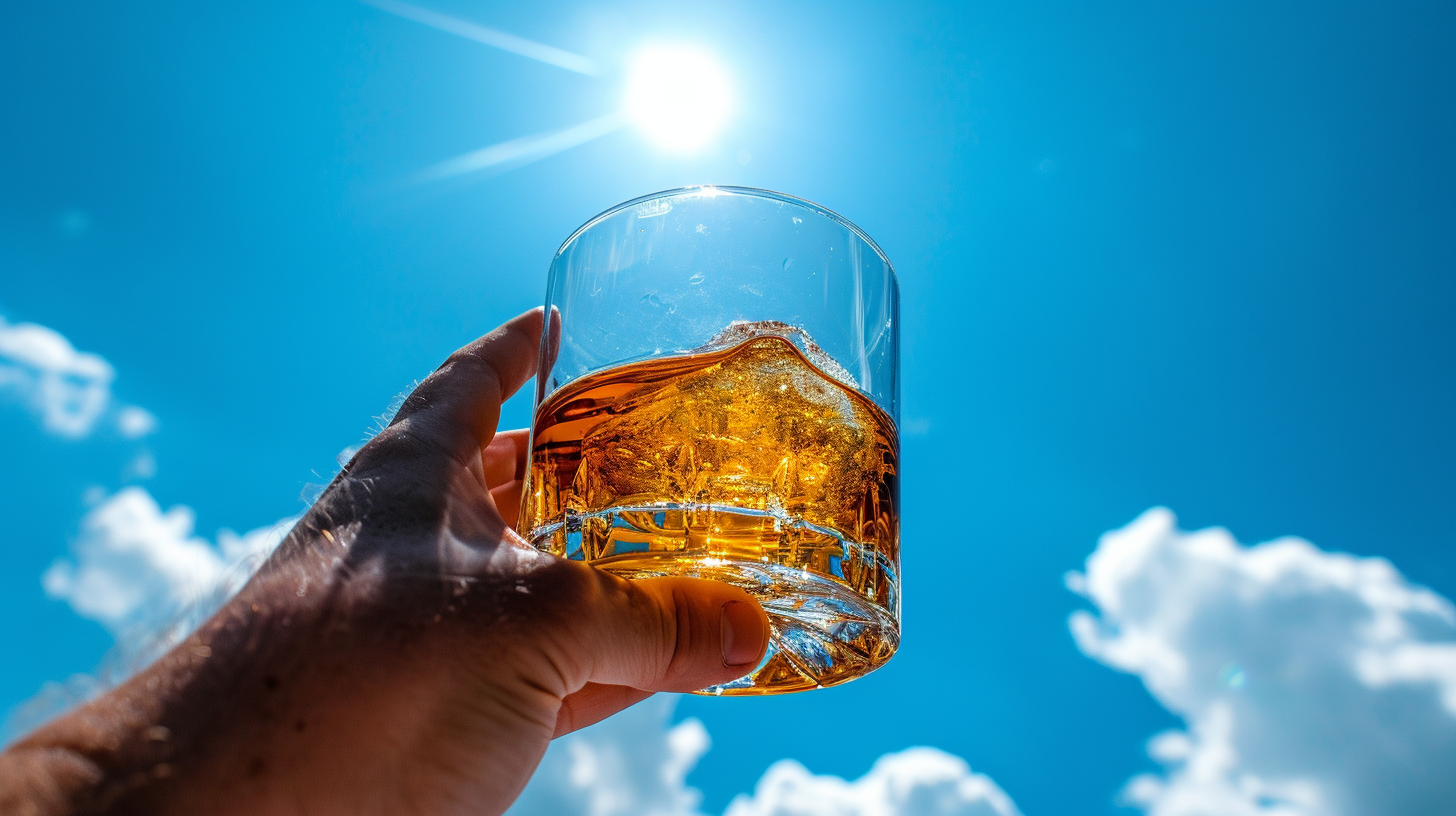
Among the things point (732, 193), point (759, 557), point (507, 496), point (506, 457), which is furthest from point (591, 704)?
point (732, 193)

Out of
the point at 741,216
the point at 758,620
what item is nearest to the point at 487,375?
the point at 741,216

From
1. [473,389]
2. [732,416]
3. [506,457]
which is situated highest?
[506,457]

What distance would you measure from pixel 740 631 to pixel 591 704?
81cm

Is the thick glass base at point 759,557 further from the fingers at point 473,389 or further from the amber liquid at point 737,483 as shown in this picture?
the fingers at point 473,389

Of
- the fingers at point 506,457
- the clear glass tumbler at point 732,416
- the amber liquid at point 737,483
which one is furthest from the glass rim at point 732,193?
the fingers at point 506,457

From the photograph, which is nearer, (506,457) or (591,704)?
(591,704)

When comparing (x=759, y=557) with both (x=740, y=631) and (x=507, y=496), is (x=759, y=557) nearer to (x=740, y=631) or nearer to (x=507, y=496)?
(x=740, y=631)

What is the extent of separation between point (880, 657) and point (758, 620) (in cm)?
35

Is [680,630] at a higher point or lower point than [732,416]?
lower

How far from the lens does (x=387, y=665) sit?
1197 millimetres

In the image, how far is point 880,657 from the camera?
5.66ft

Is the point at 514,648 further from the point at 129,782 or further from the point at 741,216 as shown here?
the point at 741,216

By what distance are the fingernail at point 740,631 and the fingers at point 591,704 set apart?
0.65m

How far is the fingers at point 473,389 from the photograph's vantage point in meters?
1.77
